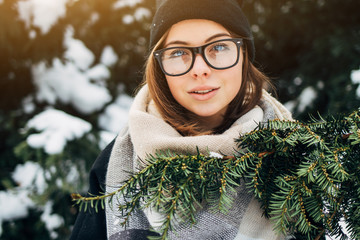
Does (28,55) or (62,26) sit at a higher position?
(62,26)

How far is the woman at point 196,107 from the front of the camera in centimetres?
99

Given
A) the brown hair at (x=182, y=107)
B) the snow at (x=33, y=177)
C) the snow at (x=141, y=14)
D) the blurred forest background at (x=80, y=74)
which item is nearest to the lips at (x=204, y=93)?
the brown hair at (x=182, y=107)

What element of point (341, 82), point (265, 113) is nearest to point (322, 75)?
point (341, 82)

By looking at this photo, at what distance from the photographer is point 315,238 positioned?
0.78 meters

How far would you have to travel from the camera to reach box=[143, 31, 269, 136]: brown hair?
4.02 feet

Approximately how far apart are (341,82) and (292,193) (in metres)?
1.70

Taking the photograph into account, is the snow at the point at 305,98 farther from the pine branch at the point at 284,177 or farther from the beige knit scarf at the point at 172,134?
the pine branch at the point at 284,177

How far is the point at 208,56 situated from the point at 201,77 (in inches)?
2.9

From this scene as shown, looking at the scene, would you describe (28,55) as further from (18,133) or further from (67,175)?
(67,175)

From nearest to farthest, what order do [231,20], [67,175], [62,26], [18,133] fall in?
1. [231,20]
2. [67,175]
3. [18,133]
4. [62,26]

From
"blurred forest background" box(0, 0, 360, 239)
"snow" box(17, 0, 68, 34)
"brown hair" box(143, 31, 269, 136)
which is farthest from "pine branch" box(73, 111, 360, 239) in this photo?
"snow" box(17, 0, 68, 34)

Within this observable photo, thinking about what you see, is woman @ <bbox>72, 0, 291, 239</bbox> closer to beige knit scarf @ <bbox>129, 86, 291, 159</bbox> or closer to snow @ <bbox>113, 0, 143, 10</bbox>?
beige knit scarf @ <bbox>129, 86, 291, 159</bbox>

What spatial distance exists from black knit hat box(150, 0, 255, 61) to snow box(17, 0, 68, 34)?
1321 mm

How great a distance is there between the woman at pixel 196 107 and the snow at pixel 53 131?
2.52 feet
